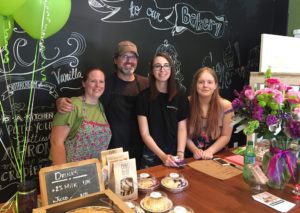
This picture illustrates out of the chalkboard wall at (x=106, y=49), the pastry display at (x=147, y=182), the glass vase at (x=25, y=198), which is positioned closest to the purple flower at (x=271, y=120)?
the pastry display at (x=147, y=182)

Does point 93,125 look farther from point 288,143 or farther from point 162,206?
point 288,143

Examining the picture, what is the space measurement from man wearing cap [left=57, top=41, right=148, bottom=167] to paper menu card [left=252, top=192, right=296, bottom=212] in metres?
1.14

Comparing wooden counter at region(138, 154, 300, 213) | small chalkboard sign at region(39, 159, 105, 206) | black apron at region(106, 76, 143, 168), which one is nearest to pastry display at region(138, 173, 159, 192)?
wooden counter at region(138, 154, 300, 213)

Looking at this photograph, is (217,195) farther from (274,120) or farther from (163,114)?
(163,114)

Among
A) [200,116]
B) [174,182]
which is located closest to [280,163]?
[174,182]

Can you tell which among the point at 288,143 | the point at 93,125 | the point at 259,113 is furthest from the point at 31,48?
the point at 288,143

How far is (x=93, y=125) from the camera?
2.00 metres

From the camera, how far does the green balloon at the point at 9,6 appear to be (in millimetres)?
1248

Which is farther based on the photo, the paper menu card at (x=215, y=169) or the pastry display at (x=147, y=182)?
the paper menu card at (x=215, y=169)

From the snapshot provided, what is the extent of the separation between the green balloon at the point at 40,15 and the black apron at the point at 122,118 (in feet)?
2.71

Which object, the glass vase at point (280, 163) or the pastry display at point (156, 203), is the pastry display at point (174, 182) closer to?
the pastry display at point (156, 203)

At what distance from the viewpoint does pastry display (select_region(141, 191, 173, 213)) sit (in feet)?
4.04

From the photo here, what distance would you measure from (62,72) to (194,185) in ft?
4.86

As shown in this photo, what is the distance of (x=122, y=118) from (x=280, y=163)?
1203 mm
